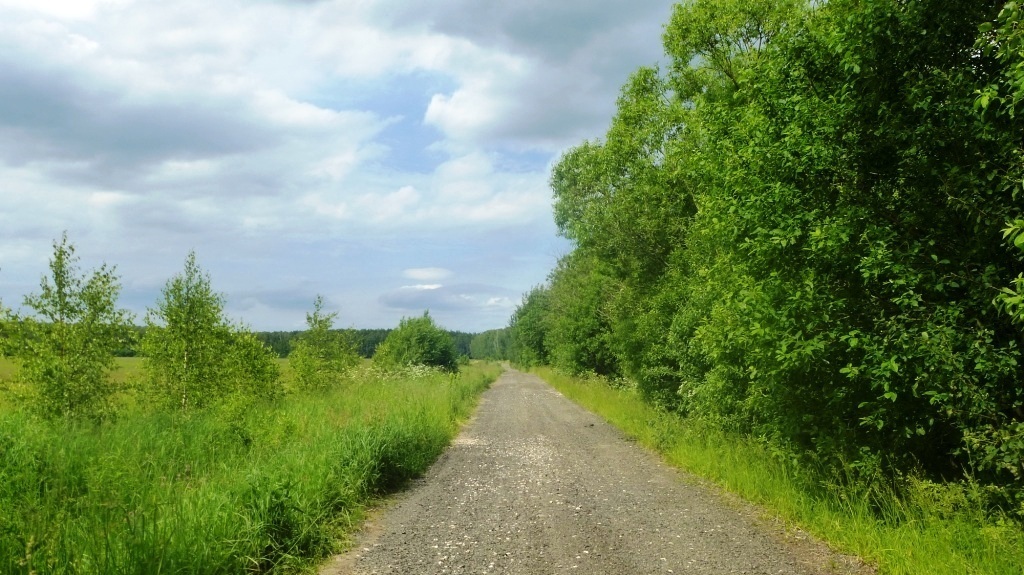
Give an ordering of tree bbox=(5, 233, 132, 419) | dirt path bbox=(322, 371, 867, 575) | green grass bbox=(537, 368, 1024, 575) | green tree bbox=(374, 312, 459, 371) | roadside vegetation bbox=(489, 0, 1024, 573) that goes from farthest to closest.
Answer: green tree bbox=(374, 312, 459, 371)
tree bbox=(5, 233, 132, 419)
dirt path bbox=(322, 371, 867, 575)
roadside vegetation bbox=(489, 0, 1024, 573)
green grass bbox=(537, 368, 1024, 575)

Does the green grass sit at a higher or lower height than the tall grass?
lower

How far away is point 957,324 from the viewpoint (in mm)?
5629

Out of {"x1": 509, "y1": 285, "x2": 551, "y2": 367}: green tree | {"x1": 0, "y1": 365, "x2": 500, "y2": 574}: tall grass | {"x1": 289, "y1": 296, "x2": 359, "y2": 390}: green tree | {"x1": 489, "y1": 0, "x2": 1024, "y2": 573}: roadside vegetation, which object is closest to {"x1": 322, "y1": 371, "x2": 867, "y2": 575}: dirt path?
{"x1": 0, "y1": 365, "x2": 500, "y2": 574}: tall grass

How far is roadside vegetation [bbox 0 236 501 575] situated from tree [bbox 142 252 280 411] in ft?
0.12

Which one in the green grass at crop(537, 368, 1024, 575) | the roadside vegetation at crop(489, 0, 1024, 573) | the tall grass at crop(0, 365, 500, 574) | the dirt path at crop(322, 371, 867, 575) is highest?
the roadside vegetation at crop(489, 0, 1024, 573)

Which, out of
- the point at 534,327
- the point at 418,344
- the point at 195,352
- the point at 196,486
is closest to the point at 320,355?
the point at 195,352

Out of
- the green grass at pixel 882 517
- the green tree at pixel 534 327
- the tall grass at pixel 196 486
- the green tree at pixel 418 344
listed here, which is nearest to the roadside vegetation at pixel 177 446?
the tall grass at pixel 196 486

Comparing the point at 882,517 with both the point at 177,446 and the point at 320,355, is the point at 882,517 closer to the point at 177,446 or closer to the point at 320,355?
the point at 177,446

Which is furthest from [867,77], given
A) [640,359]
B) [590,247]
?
[590,247]

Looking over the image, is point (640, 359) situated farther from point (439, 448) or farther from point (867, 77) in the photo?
point (867, 77)

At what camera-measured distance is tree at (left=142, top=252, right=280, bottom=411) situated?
15172 mm

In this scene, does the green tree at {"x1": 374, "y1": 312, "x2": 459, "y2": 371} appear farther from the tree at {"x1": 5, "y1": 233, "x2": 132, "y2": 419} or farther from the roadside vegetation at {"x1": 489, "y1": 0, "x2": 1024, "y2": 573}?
the roadside vegetation at {"x1": 489, "y1": 0, "x2": 1024, "y2": 573}

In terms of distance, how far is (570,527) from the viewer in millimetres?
7199

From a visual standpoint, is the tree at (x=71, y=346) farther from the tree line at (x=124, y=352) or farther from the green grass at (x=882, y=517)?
the green grass at (x=882, y=517)
